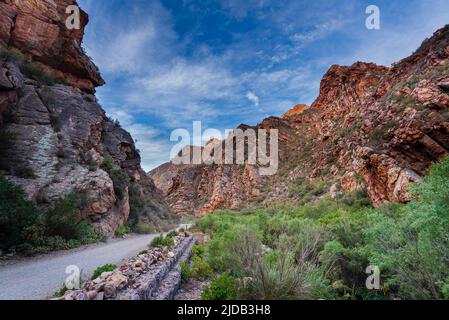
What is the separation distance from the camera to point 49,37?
824 inches

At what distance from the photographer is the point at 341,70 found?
41688 millimetres

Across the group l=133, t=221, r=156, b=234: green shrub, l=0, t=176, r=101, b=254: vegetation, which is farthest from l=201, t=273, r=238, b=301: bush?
l=133, t=221, r=156, b=234: green shrub

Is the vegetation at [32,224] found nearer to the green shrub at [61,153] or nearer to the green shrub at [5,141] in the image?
the green shrub at [5,141]

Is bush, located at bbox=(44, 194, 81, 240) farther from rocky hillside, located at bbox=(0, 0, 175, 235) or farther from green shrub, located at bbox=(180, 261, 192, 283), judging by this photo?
green shrub, located at bbox=(180, 261, 192, 283)

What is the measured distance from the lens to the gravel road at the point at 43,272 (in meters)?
4.78

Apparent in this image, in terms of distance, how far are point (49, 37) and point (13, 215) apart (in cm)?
1972

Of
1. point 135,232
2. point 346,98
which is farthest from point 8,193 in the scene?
point 346,98

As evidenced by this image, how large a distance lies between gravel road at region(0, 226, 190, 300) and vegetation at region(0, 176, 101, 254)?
2.18ft

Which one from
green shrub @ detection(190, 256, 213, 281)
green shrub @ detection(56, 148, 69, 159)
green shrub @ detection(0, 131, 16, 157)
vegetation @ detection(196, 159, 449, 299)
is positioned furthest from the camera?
green shrub @ detection(56, 148, 69, 159)

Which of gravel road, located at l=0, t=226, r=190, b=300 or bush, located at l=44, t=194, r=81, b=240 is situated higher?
bush, located at l=44, t=194, r=81, b=240

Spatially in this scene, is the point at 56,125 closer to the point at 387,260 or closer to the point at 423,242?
the point at 387,260

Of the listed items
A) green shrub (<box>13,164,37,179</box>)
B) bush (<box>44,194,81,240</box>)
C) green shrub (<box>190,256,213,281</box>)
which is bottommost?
green shrub (<box>190,256,213,281</box>)

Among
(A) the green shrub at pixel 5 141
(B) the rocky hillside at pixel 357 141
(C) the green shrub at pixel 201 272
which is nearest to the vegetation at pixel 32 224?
(A) the green shrub at pixel 5 141

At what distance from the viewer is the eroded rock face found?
18719 millimetres
